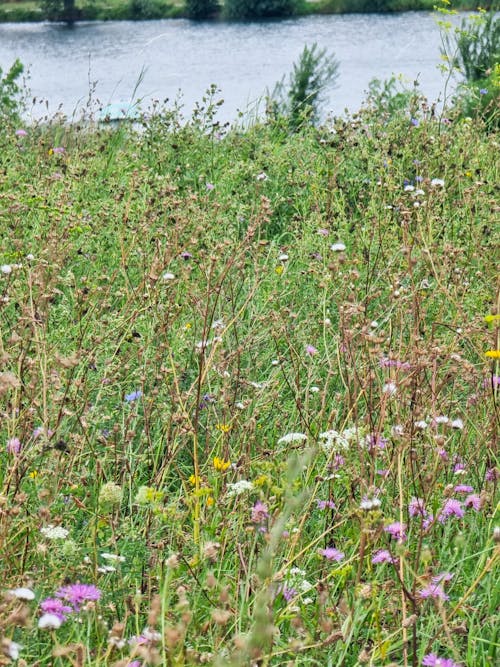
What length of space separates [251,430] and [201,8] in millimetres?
30361

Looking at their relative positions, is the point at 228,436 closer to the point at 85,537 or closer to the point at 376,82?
the point at 85,537

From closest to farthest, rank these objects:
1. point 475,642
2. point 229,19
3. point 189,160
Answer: point 475,642, point 189,160, point 229,19

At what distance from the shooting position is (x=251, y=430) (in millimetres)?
2182

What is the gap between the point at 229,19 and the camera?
28281 mm

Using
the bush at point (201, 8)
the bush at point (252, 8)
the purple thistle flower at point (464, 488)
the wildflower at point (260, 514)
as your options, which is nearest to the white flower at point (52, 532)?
the wildflower at point (260, 514)

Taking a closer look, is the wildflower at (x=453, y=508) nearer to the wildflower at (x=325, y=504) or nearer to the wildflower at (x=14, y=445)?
the wildflower at (x=325, y=504)

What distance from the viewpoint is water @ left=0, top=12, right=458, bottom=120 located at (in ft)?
39.3

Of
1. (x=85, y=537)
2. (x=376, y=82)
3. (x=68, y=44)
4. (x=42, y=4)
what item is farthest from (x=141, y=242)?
(x=42, y=4)

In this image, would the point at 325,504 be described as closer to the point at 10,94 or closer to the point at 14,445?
the point at 14,445

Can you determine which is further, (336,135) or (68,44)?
(68,44)

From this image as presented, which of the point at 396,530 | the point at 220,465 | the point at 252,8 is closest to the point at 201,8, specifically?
the point at 252,8

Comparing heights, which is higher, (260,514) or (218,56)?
(218,56)

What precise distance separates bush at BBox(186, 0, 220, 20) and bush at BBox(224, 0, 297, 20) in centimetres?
164

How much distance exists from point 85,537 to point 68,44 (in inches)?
882
